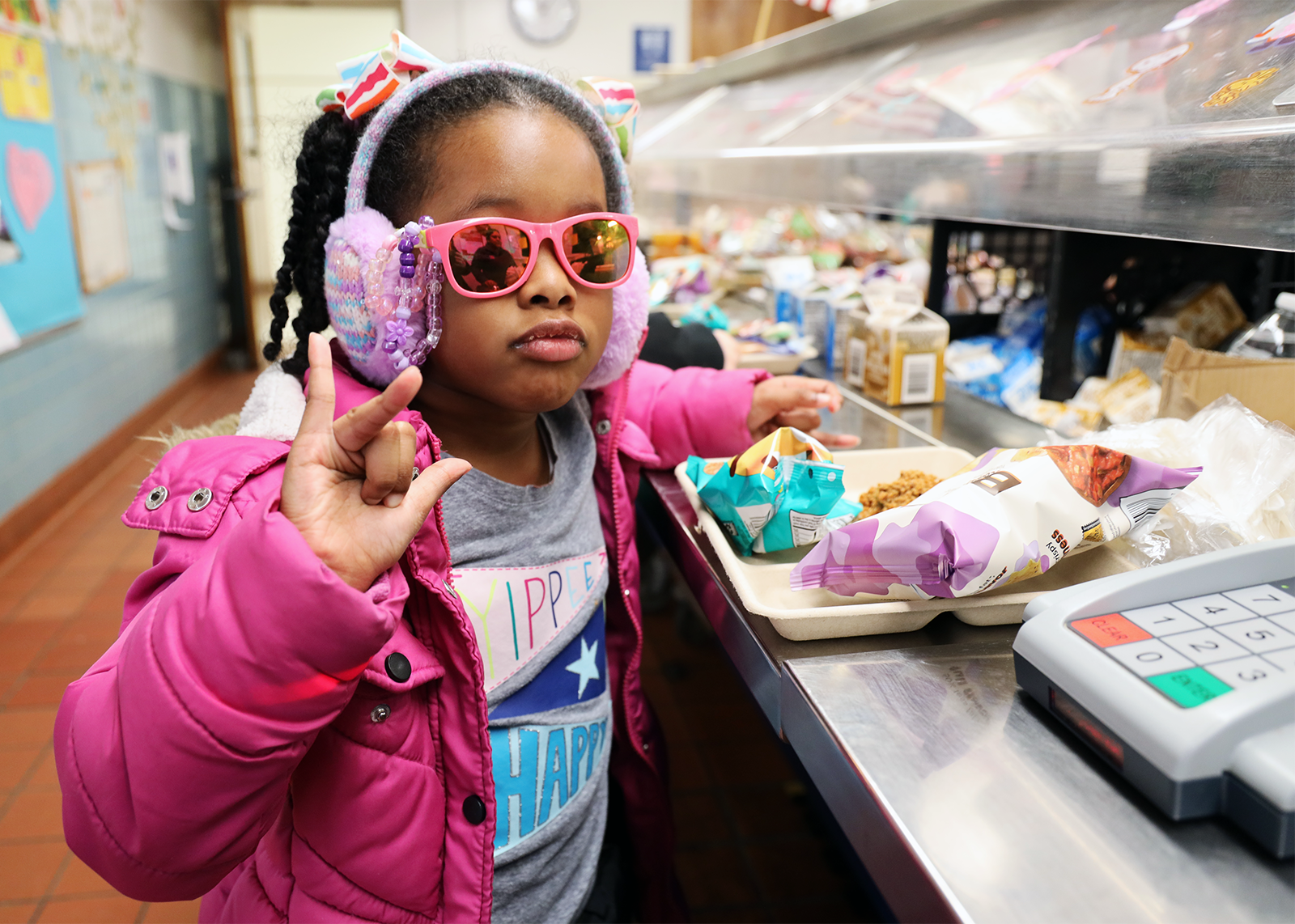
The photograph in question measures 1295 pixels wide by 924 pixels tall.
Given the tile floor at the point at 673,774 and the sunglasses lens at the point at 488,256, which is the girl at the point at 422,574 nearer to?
the sunglasses lens at the point at 488,256

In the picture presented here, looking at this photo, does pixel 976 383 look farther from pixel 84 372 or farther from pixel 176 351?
pixel 176 351

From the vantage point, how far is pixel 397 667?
83cm

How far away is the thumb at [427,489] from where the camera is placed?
0.68 meters

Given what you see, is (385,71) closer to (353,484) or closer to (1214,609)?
(353,484)

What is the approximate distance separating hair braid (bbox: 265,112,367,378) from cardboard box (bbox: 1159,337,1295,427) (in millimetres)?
984

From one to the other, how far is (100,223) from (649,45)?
4052 millimetres

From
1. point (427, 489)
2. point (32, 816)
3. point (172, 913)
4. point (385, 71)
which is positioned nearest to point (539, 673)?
point (427, 489)

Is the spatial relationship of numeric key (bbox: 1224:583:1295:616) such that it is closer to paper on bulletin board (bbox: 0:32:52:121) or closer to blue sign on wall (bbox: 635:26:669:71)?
paper on bulletin board (bbox: 0:32:52:121)

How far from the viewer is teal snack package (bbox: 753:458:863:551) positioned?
909 millimetres

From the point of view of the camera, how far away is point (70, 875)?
1.80 m

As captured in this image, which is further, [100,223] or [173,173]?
[173,173]

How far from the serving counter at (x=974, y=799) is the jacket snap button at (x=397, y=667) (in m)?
0.31

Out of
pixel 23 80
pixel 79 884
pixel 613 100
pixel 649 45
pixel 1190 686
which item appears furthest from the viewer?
pixel 649 45

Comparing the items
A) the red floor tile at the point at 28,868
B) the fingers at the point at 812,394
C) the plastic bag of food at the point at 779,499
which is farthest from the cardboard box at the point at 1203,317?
the red floor tile at the point at 28,868
